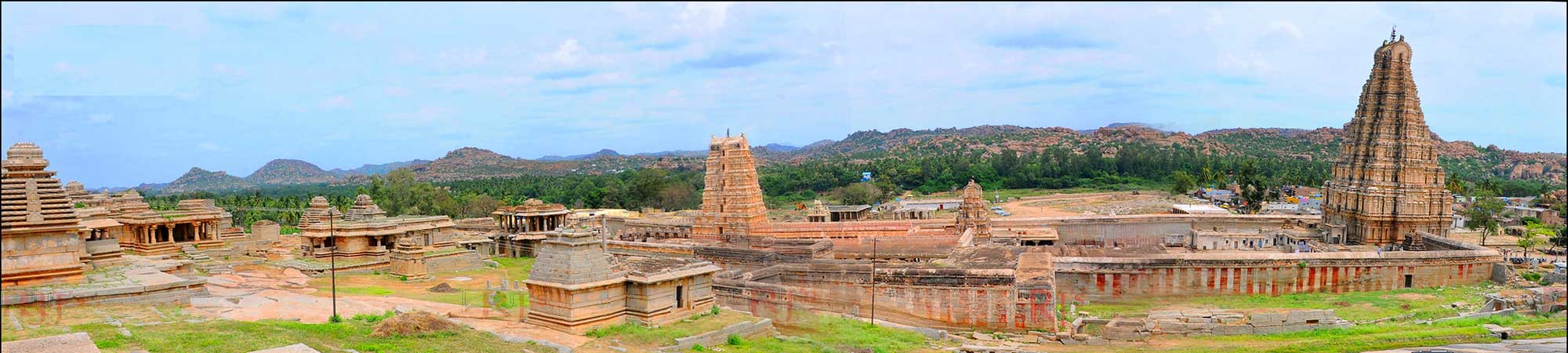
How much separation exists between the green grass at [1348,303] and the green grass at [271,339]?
59.9 feet

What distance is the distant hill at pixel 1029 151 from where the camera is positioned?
87062 millimetres

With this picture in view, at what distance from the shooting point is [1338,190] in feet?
124

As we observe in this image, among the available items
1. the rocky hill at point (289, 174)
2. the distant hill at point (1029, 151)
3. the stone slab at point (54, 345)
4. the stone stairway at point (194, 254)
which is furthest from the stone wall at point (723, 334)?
the rocky hill at point (289, 174)

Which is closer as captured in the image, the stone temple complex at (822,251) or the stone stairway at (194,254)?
the stone temple complex at (822,251)

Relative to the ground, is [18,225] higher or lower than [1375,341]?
higher

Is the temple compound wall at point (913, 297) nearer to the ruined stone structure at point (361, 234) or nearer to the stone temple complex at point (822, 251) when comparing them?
the stone temple complex at point (822, 251)

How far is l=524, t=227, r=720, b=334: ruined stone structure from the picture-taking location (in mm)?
17078

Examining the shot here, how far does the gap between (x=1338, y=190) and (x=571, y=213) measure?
113 feet

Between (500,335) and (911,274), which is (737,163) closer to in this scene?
(911,274)

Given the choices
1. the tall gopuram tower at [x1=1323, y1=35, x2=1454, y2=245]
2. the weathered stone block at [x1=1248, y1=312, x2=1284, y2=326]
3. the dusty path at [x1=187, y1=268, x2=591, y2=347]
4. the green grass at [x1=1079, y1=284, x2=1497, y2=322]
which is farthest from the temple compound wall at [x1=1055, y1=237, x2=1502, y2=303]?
the dusty path at [x1=187, y1=268, x2=591, y2=347]

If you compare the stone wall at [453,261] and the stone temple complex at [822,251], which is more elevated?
the stone temple complex at [822,251]

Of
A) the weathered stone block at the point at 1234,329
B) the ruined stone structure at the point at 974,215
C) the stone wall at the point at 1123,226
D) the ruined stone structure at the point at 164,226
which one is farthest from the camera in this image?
the stone wall at the point at 1123,226

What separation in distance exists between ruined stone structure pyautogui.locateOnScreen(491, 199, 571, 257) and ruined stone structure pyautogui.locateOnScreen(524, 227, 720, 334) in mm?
21682

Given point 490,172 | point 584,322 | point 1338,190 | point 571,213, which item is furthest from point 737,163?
point 490,172
